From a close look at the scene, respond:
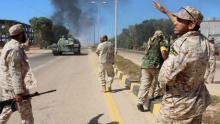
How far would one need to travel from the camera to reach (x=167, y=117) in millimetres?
4320

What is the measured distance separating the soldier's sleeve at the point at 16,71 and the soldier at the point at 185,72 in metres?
2.58

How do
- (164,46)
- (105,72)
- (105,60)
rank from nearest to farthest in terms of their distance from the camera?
(164,46) < (105,60) < (105,72)

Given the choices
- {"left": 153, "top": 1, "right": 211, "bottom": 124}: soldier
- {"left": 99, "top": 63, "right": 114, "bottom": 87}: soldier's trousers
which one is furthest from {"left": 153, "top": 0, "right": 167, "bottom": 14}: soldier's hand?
{"left": 99, "top": 63, "right": 114, "bottom": 87}: soldier's trousers

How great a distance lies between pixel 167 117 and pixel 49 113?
230 inches

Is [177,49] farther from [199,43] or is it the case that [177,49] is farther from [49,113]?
[49,113]

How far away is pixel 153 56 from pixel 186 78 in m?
5.88

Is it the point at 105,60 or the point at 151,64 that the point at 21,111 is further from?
the point at 105,60

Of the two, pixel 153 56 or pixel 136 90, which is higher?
pixel 153 56

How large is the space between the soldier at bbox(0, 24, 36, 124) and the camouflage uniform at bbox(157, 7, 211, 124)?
8.57ft

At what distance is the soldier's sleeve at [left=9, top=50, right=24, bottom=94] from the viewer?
251 inches

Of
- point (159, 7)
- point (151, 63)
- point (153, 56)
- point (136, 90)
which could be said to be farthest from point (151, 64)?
point (159, 7)

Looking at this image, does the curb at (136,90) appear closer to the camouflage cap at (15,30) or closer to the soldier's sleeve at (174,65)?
the camouflage cap at (15,30)

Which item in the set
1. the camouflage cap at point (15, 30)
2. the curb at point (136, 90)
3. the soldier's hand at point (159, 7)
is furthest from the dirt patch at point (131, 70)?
the soldier's hand at point (159, 7)

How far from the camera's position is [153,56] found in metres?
10.1
